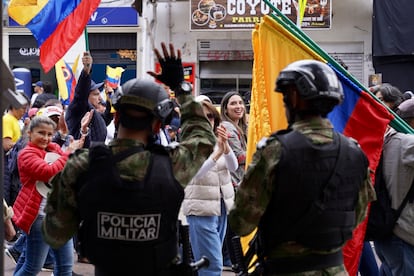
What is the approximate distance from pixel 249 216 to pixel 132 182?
22.3 inches

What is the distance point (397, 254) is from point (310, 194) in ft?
6.71

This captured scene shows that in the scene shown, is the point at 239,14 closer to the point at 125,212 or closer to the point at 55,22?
the point at 55,22

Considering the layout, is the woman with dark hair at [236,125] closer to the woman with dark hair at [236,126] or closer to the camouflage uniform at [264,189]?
the woman with dark hair at [236,126]

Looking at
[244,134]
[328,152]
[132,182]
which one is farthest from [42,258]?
[328,152]

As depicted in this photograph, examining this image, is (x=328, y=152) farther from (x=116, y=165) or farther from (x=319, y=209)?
(x=116, y=165)

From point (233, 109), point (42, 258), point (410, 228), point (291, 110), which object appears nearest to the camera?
point (291, 110)

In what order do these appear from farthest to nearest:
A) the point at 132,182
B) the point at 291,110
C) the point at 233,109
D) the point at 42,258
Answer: the point at 233,109
the point at 42,258
the point at 291,110
the point at 132,182

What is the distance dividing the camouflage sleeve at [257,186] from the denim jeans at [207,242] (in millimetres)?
2733

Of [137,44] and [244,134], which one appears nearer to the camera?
[244,134]

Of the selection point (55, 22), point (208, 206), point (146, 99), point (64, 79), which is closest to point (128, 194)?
point (146, 99)

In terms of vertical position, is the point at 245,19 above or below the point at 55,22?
above

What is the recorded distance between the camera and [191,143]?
3.62 metres

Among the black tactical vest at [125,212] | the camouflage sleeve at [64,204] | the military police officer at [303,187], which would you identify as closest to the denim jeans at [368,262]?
the military police officer at [303,187]

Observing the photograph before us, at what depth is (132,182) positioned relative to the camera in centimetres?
333
